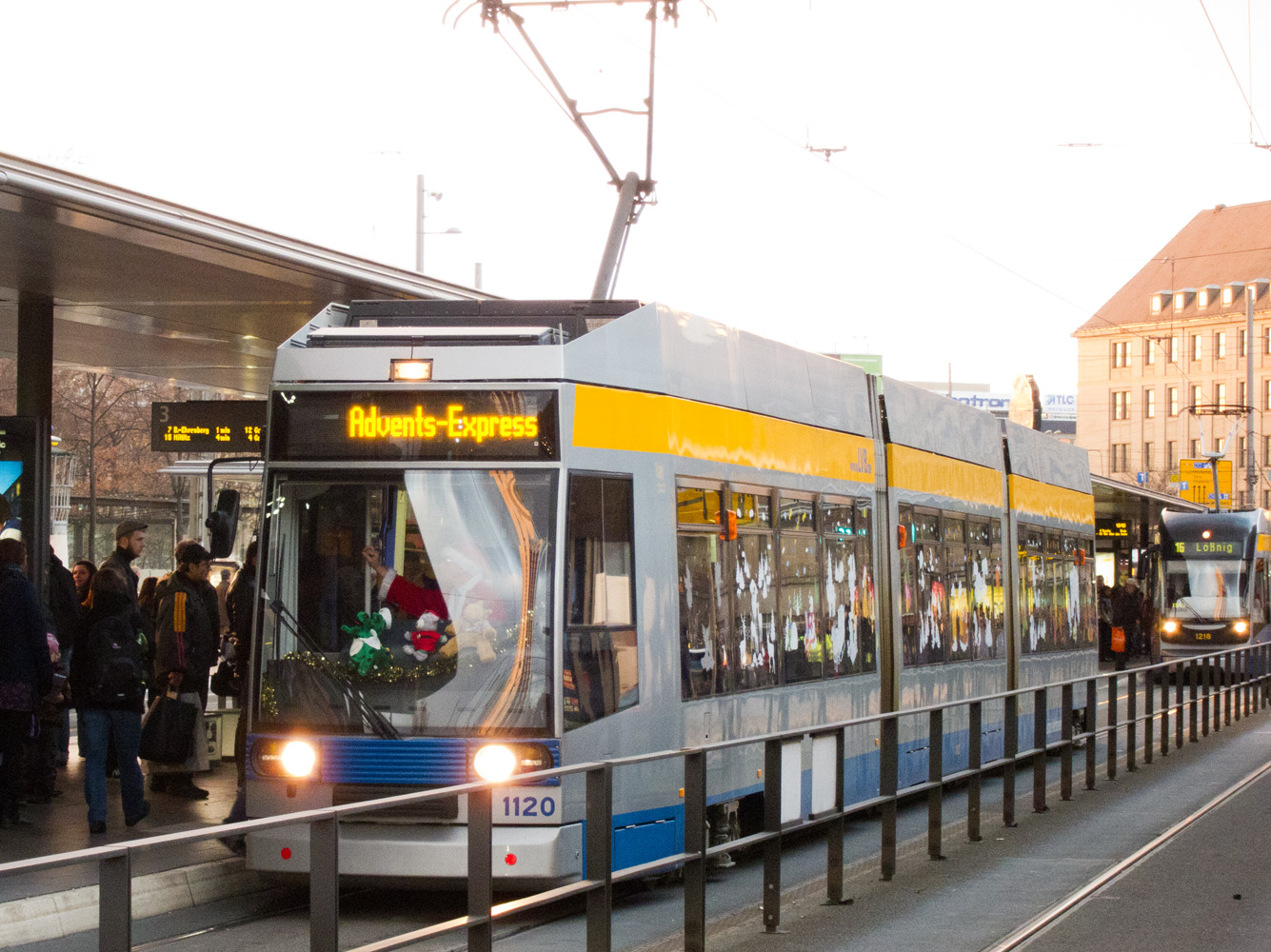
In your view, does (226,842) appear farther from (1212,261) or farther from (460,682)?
(1212,261)

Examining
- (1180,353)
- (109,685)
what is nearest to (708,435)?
(109,685)

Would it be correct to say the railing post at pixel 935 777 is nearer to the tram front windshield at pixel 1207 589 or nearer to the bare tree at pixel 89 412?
the tram front windshield at pixel 1207 589

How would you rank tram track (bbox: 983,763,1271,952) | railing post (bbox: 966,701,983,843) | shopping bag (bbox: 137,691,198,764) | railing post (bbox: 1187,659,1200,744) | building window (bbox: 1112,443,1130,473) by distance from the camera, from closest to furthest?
tram track (bbox: 983,763,1271,952) → railing post (bbox: 966,701,983,843) → shopping bag (bbox: 137,691,198,764) → railing post (bbox: 1187,659,1200,744) → building window (bbox: 1112,443,1130,473)

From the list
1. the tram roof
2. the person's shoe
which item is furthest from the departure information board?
the person's shoe

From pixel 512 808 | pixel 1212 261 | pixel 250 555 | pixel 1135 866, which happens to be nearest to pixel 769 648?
pixel 1135 866

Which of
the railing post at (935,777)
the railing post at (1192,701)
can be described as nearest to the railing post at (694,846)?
the railing post at (935,777)

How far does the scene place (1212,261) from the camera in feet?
350

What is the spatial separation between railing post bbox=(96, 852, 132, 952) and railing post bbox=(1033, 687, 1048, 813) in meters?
9.15

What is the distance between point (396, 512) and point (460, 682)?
890 millimetres

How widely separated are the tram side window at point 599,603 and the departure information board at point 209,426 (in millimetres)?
6345

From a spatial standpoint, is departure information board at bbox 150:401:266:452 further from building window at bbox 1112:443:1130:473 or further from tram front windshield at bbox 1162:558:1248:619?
building window at bbox 1112:443:1130:473

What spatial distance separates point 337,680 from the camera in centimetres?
811

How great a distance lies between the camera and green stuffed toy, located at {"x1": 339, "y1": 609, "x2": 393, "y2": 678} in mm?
8062

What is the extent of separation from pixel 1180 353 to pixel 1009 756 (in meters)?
101
